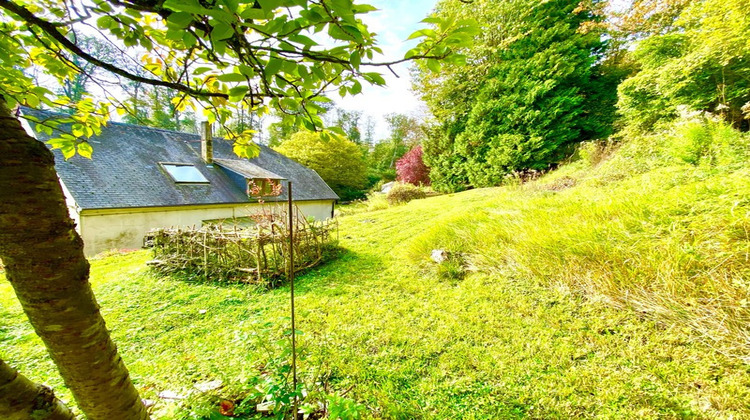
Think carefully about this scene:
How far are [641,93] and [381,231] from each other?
356 inches

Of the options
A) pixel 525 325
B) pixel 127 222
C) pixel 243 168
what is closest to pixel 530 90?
pixel 525 325

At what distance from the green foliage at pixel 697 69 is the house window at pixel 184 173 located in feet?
54.0

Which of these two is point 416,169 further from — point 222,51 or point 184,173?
point 222,51

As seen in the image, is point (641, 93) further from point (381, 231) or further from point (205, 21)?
point (205, 21)

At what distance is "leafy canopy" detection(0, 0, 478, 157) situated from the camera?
0.74m

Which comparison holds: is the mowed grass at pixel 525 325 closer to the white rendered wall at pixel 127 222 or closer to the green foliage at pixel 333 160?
the white rendered wall at pixel 127 222

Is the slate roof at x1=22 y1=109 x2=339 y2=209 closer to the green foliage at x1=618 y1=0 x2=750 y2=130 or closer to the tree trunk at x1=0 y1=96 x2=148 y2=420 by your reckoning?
the tree trunk at x1=0 y1=96 x2=148 y2=420

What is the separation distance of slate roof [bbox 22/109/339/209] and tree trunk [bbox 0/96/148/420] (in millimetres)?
11247

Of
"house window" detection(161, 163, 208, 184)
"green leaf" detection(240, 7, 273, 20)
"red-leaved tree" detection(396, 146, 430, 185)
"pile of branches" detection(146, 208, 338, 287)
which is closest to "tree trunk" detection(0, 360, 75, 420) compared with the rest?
"green leaf" detection(240, 7, 273, 20)

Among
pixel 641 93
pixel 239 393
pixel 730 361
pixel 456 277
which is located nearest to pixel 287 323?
pixel 239 393

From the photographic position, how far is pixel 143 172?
426 inches

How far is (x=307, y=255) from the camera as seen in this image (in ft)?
16.8

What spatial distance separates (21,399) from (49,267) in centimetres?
41

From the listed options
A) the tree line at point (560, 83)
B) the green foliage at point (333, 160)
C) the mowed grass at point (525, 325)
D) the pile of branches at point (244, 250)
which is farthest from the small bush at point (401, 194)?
the green foliage at point (333, 160)
